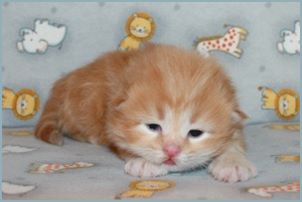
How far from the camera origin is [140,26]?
3312 mm

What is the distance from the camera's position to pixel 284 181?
86.6 inches

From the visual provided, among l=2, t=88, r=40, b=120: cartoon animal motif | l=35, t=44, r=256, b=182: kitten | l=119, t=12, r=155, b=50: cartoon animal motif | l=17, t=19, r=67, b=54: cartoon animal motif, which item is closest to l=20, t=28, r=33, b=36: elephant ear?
l=17, t=19, r=67, b=54: cartoon animal motif

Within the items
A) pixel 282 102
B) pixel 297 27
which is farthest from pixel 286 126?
pixel 297 27

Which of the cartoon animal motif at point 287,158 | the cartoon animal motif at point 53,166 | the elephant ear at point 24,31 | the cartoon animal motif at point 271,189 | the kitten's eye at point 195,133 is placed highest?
the elephant ear at point 24,31

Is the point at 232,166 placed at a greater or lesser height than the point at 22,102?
lesser

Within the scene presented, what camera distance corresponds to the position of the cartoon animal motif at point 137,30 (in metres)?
3.31

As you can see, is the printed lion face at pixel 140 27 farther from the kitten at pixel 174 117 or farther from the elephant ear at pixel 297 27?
the elephant ear at pixel 297 27

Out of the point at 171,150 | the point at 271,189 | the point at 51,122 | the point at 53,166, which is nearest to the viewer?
the point at 271,189

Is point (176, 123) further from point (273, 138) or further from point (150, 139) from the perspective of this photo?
point (273, 138)

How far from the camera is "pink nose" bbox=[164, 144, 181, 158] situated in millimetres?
2191

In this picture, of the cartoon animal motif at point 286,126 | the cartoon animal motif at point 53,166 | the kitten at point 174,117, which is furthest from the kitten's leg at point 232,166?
the cartoon animal motif at point 286,126

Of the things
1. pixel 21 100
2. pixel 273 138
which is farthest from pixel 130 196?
pixel 21 100

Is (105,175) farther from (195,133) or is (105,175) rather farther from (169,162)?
(195,133)

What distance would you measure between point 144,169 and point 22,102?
4.18 feet
